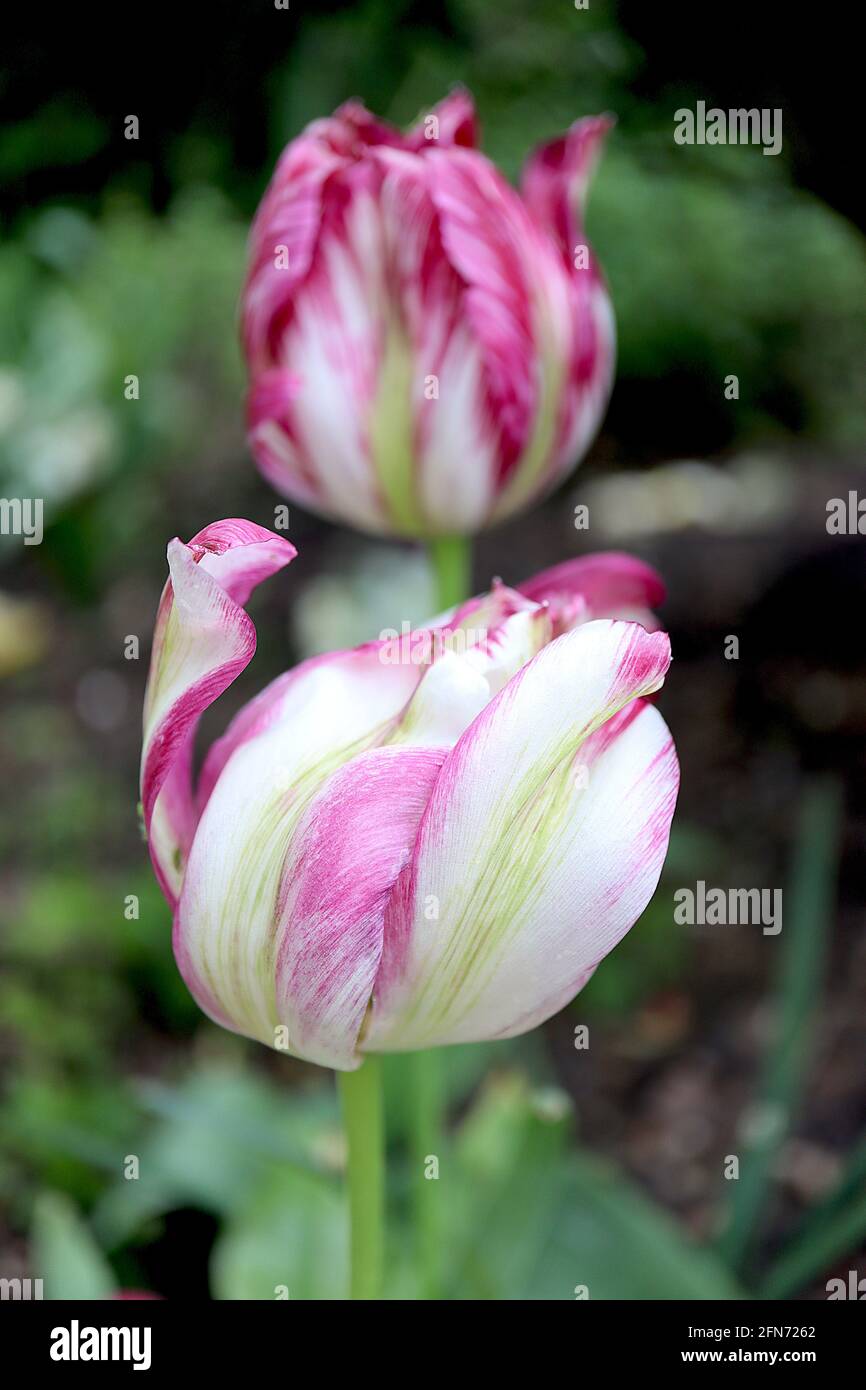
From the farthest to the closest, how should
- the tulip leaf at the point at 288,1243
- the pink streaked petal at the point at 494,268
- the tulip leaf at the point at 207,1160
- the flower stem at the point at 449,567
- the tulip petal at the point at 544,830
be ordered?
the tulip leaf at the point at 207,1160 → the tulip leaf at the point at 288,1243 → the flower stem at the point at 449,567 → the pink streaked petal at the point at 494,268 → the tulip petal at the point at 544,830

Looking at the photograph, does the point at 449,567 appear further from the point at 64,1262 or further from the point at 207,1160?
the point at 207,1160

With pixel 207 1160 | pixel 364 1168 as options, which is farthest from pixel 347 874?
pixel 207 1160

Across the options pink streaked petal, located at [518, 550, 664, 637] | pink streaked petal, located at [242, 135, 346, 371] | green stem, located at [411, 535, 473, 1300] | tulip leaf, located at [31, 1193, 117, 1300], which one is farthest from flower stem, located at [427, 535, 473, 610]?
tulip leaf, located at [31, 1193, 117, 1300]

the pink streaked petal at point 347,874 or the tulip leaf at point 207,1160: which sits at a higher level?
the pink streaked petal at point 347,874

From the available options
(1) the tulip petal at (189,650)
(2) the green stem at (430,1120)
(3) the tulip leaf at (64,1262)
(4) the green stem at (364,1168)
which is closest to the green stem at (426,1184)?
(2) the green stem at (430,1120)

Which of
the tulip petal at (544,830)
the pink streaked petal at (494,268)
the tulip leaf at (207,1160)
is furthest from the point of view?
the tulip leaf at (207,1160)

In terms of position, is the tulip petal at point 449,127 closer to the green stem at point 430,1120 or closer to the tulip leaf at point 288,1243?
the green stem at point 430,1120

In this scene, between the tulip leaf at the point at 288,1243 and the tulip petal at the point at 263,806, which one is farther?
the tulip leaf at the point at 288,1243

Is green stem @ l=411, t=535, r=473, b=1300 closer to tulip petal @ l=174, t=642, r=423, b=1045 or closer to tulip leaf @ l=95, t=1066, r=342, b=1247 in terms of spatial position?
tulip leaf @ l=95, t=1066, r=342, b=1247
